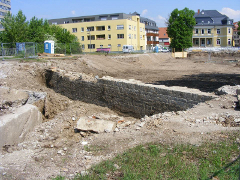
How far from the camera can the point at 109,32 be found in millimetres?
61938

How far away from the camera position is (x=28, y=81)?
1605 centimetres

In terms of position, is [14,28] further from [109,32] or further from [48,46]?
[109,32]

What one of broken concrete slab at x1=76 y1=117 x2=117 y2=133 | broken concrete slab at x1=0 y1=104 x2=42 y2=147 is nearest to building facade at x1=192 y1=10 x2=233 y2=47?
broken concrete slab at x1=0 y1=104 x2=42 y2=147

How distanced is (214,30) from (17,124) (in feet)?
231

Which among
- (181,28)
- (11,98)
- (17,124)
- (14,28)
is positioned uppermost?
(181,28)

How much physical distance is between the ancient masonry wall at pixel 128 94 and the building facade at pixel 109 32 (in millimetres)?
43638

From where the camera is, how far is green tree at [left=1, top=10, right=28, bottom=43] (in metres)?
→ 33.1

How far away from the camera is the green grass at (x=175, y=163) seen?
4.35 metres

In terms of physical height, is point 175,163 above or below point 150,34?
below

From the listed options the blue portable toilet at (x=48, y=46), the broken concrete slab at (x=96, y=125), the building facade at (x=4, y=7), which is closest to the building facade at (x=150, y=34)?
the building facade at (x=4, y=7)

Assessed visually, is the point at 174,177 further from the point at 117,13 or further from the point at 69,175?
the point at 117,13

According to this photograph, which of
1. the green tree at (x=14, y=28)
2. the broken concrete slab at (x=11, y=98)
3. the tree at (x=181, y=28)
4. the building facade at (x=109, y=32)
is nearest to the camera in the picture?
the broken concrete slab at (x=11, y=98)

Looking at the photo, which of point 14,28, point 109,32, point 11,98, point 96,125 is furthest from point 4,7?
point 96,125

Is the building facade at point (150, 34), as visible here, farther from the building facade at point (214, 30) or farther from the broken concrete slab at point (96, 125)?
the broken concrete slab at point (96, 125)
